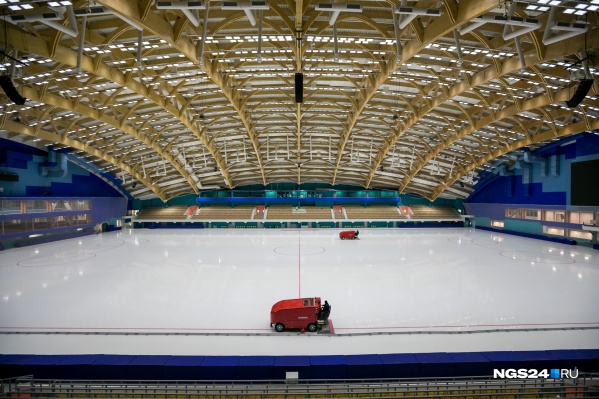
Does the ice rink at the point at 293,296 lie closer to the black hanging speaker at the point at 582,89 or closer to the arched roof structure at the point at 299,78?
the black hanging speaker at the point at 582,89

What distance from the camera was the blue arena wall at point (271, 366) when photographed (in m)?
8.45

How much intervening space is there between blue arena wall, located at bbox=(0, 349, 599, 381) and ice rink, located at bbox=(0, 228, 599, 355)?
0.65 metres

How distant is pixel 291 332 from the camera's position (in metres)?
10.7

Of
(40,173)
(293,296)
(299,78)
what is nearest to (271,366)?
(293,296)

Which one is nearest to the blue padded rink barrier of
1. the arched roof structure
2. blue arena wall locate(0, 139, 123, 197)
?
the arched roof structure

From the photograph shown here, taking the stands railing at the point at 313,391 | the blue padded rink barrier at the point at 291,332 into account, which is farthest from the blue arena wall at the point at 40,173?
the stands railing at the point at 313,391

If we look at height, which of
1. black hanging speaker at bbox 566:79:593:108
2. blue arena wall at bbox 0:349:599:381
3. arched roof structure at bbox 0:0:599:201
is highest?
arched roof structure at bbox 0:0:599:201

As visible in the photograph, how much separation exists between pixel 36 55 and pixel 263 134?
23.2 meters

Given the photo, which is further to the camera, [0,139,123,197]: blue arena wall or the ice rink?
[0,139,123,197]: blue arena wall

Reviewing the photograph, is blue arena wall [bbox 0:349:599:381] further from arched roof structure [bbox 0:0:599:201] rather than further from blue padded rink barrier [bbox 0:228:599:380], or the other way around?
arched roof structure [bbox 0:0:599:201]

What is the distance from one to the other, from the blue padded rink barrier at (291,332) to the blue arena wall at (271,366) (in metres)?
0.03

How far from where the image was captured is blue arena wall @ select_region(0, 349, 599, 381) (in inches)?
332

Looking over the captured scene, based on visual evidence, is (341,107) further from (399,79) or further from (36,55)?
(36,55)

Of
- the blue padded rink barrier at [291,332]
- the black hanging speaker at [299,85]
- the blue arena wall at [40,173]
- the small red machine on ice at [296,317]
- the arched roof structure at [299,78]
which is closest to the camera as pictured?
the blue padded rink barrier at [291,332]
